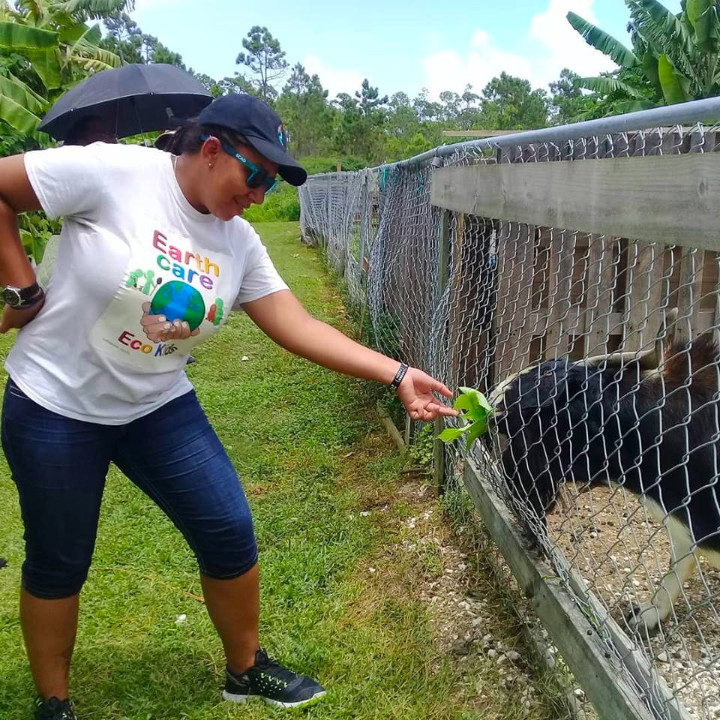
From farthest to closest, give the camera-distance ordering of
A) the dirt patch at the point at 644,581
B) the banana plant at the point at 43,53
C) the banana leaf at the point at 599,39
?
the banana leaf at the point at 599,39, the banana plant at the point at 43,53, the dirt patch at the point at 644,581

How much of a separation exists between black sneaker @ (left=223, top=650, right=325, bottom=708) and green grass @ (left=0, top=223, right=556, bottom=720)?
0.14 ft

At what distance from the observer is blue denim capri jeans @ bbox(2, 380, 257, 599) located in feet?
6.82

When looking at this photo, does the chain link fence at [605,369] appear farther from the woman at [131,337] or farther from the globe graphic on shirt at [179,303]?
the globe graphic on shirt at [179,303]

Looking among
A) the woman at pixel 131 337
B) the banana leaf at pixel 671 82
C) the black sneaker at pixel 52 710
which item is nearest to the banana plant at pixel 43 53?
the woman at pixel 131 337

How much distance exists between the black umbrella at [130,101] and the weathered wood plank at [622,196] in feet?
15.3

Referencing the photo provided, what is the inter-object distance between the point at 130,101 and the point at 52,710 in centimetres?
547

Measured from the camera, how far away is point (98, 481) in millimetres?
2211

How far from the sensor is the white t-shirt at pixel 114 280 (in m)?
1.92

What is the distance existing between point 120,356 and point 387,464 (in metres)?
2.70

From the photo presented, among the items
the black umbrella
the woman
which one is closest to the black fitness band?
the woman

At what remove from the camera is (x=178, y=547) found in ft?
12.4

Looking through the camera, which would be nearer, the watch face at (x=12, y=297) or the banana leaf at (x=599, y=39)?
the watch face at (x=12, y=297)

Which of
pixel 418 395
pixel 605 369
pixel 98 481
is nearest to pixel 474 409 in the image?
pixel 418 395

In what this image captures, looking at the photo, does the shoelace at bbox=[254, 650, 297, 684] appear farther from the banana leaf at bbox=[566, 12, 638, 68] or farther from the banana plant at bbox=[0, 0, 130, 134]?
the banana leaf at bbox=[566, 12, 638, 68]
